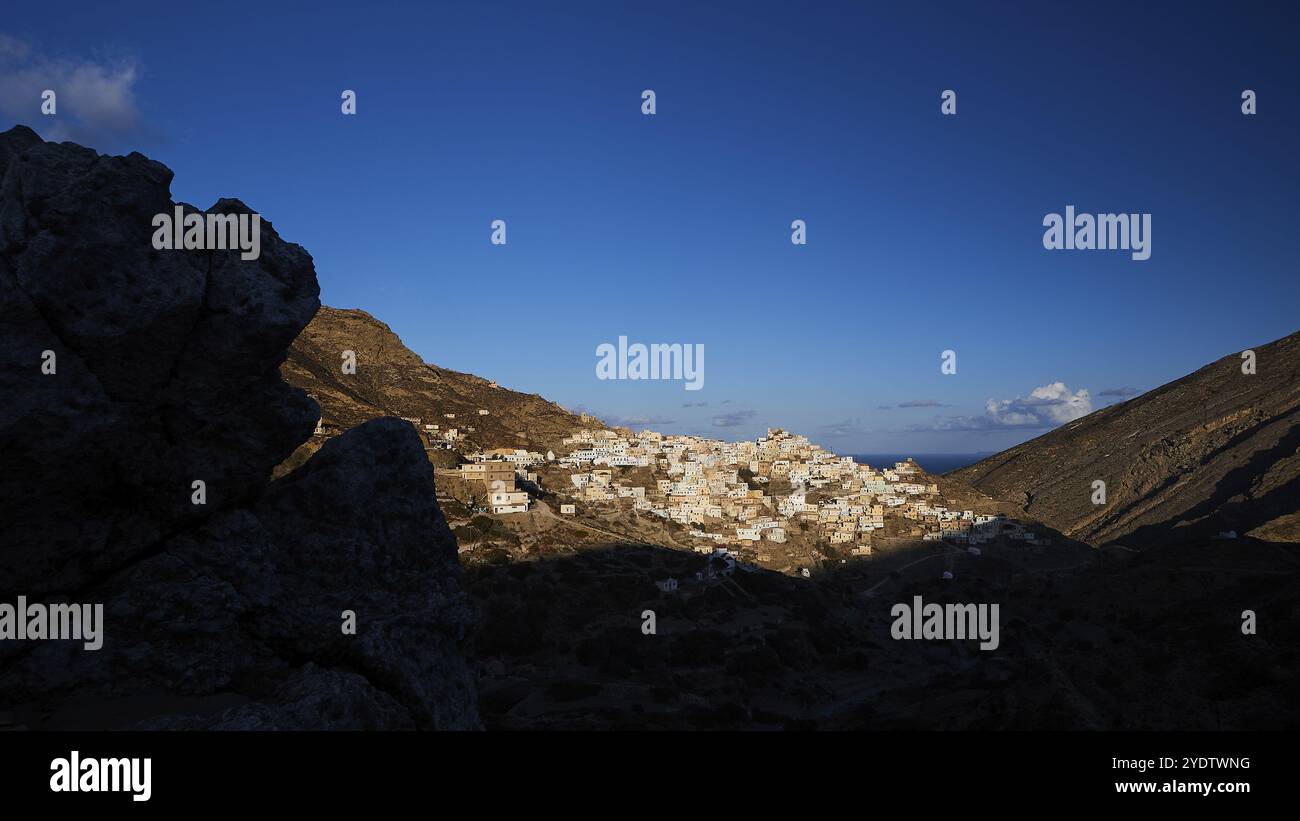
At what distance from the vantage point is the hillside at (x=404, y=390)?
81.8 m

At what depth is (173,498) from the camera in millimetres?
8516

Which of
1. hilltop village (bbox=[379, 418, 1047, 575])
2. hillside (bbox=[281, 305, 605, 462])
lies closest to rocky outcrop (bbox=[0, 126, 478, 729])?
hilltop village (bbox=[379, 418, 1047, 575])

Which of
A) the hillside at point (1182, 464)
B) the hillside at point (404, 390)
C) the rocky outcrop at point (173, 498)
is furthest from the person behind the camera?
the hillside at point (1182, 464)

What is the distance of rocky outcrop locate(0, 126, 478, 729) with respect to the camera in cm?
733

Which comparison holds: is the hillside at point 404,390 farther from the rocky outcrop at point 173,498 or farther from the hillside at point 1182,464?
the hillside at point 1182,464

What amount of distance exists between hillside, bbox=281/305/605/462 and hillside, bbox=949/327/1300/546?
82042 millimetres

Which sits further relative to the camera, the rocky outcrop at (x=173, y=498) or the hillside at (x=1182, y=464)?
the hillside at (x=1182, y=464)

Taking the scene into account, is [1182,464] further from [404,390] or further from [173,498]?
[173,498]

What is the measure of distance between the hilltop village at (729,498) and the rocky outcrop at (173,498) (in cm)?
4868

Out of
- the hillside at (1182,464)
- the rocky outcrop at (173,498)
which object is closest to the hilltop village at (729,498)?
the hillside at (1182,464)

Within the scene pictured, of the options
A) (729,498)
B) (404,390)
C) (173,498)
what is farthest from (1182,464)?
(173,498)

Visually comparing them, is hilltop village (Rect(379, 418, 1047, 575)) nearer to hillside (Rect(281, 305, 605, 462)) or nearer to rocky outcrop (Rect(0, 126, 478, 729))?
hillside (Rect(281, 305, 605, 462))
